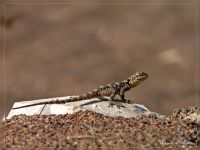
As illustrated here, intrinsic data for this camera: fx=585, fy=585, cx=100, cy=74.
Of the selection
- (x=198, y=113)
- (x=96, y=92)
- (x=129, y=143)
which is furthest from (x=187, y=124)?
(x=96, y=92)

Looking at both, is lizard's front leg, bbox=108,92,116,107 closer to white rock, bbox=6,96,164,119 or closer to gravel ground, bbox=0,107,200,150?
white rock, bbox=6,96,164,119

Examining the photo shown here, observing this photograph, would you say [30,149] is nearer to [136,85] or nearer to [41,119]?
[41,119]

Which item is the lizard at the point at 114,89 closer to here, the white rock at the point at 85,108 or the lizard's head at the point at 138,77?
the lizard's head at the point at 138,77

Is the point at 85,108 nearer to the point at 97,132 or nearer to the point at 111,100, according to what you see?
the point at 111,100

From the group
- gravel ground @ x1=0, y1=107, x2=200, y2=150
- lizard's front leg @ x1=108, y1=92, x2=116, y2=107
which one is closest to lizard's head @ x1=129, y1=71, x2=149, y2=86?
lizard's front leg @ x1=108, y1=92, x2=116, y2=107

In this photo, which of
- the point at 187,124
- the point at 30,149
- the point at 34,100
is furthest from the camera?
the point at 34,100

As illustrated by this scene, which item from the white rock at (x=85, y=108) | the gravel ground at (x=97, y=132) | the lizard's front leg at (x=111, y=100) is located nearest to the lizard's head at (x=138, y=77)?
the lizard's front leg at (x=111, y=100)
